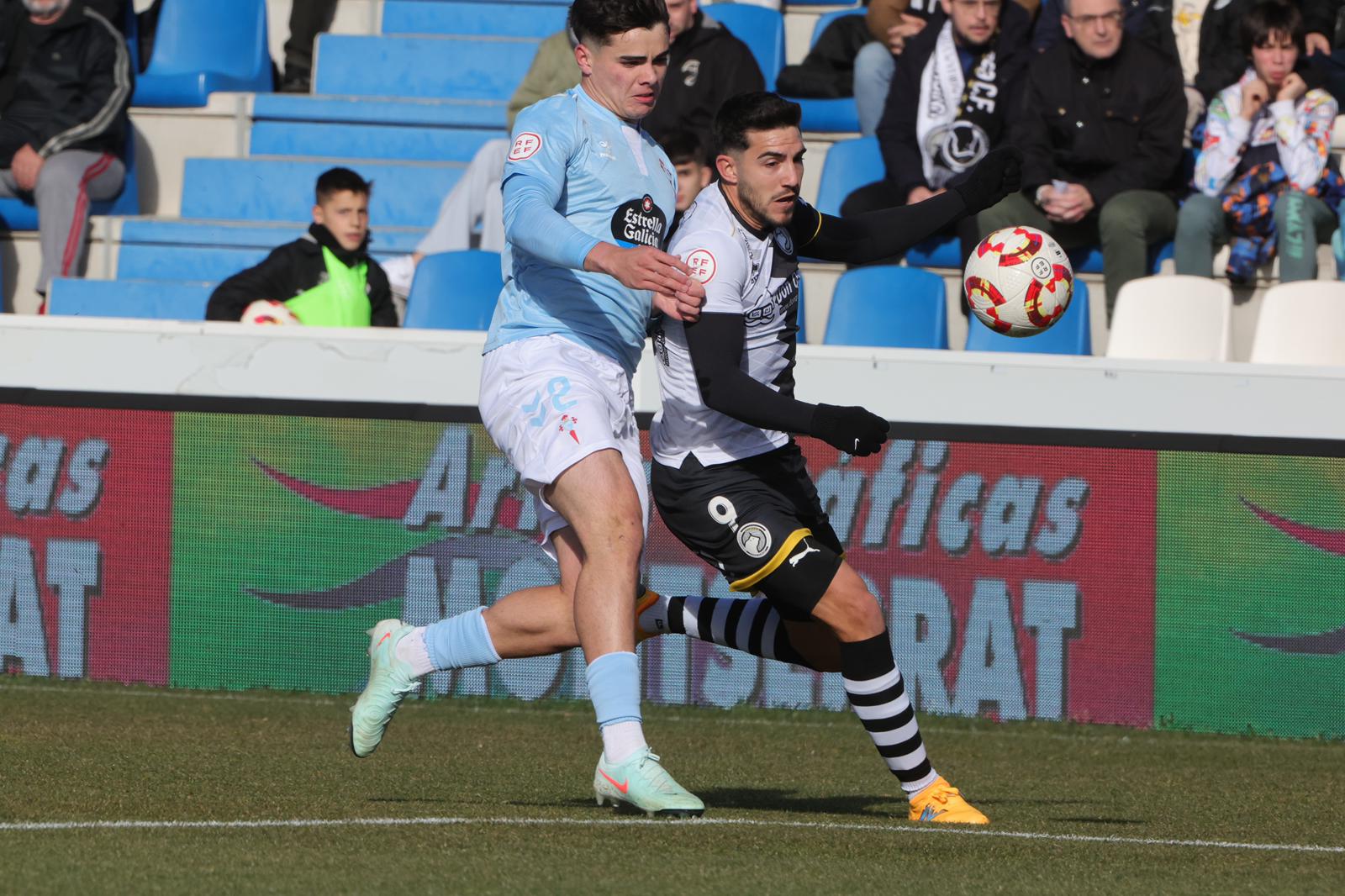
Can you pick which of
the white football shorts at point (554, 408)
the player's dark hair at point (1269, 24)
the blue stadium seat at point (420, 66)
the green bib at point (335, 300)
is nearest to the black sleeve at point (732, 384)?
the white football shorts at point (554, 408)

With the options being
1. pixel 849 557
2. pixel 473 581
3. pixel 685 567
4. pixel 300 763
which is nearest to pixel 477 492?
A: pixel 473 581

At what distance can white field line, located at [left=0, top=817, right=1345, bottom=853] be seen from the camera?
193 inches

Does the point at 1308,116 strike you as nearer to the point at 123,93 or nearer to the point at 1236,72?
the point at 1236,72

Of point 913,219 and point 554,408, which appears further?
point 913,219

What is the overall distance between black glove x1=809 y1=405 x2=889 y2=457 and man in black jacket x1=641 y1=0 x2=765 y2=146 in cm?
565

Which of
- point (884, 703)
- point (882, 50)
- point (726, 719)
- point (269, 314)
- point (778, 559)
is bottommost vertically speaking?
point (726, 719)

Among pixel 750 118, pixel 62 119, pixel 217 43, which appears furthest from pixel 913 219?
pixel 217 43

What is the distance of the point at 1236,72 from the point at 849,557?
438 cm

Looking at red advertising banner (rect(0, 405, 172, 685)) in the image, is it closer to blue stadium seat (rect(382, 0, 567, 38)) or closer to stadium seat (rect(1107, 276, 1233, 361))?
stadium seat (rect(1107, 276, 1233, 361))

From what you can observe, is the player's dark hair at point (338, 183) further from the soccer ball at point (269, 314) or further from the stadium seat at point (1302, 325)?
the stadium seat at point (1302, 325)

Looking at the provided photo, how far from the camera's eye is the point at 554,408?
208 inches

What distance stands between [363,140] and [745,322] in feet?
25.1

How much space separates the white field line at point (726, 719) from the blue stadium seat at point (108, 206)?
4118 millimetres

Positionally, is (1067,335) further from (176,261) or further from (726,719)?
(176,261)
